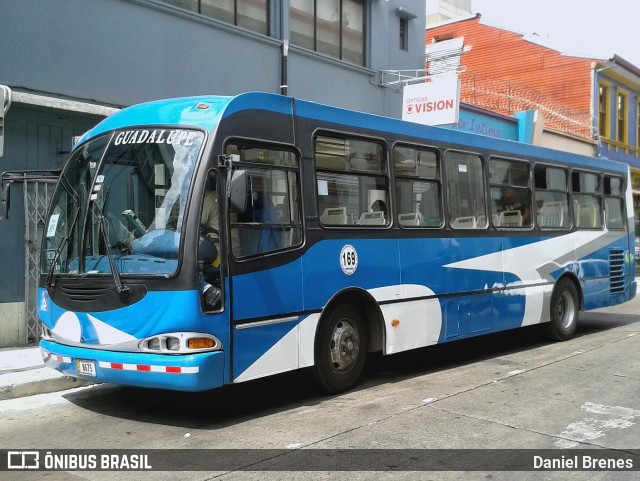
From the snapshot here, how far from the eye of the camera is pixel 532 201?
36.2 feet

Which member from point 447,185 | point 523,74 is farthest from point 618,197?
point 523,74

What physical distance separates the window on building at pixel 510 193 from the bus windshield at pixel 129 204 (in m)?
5.25

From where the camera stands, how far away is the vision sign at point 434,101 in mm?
16000

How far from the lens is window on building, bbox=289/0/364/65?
50.2 feet

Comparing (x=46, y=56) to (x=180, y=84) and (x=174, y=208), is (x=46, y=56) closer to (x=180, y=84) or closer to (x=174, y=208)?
(x=180, y=84)

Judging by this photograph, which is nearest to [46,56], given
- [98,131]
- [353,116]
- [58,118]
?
[58,118]

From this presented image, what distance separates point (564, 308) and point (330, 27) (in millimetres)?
8245

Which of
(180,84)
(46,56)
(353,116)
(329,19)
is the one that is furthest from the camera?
(329,19)

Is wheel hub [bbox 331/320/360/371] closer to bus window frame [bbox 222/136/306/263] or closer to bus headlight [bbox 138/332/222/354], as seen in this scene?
bus window frame [bbox 222/136/306/263]

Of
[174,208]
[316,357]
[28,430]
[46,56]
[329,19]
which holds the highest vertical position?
[329,19]

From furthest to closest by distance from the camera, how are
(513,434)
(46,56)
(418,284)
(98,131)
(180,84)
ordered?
(180,84) → (46,56) → (418,284) → (98,131) → (513,434)

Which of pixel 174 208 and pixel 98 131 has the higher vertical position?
pixel 98 131

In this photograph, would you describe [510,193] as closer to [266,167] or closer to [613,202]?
[613,202]

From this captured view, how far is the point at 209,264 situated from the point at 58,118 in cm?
575
